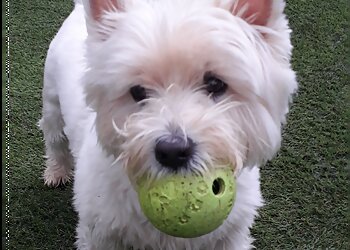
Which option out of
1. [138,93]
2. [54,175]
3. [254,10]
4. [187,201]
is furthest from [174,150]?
[54,175]

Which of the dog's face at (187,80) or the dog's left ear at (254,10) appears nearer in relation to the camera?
the dog's face at (187,80)

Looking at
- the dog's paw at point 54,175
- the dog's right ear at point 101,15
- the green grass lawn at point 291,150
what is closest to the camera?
the dog's right ear at point 101,15

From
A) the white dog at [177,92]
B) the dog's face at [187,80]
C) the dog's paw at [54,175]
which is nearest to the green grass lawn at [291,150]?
the dog's paw at [54,175]

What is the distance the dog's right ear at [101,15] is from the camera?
6.26 feet

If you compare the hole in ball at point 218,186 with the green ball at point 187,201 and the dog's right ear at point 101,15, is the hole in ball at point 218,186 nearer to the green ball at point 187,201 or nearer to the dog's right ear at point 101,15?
the green ball at point 187,201

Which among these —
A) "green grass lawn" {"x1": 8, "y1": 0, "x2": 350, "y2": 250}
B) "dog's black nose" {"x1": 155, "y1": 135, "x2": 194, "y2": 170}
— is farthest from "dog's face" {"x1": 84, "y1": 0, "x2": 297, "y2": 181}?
"green grass lawn" {"x1": 8, "y1": 0, "x2": 350, "y2": 250}

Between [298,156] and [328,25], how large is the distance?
94cm

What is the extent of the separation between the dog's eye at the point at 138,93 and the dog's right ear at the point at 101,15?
0.19m

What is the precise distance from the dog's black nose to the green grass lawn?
1196 millimetres

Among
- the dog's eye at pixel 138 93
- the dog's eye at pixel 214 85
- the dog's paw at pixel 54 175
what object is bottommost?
the dog's paw at pixel 54 175

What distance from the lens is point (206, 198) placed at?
1.71 meters

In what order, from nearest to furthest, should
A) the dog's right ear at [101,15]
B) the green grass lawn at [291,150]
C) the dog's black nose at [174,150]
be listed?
the dog's black nose at [174,150] < the dog's right ear at [101,15] < the green grass lawn at [291,150]

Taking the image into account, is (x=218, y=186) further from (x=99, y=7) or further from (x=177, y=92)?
(x=99, y=7)

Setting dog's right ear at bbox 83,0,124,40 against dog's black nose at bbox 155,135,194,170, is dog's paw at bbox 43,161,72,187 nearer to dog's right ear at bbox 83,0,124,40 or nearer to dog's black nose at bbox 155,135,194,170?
dog's right ear at bbox 83,0,124,40
